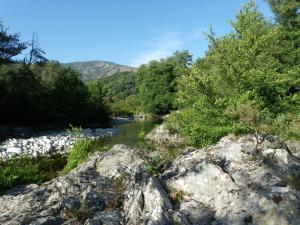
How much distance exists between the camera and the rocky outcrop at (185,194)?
303 inches

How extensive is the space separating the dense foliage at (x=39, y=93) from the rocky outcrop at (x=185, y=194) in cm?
3278

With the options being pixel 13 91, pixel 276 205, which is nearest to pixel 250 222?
pixel 276 205

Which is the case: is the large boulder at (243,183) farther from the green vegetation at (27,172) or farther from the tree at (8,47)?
the tree at (8,47)

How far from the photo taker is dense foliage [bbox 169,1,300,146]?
18.1m

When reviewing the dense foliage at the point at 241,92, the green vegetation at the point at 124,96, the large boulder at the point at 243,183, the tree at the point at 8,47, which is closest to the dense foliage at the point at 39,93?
the tree at the point at 8,47

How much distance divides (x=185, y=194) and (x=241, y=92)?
1272 centimetres

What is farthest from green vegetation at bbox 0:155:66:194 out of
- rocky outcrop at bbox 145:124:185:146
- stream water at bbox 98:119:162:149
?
rocky outcrop at bbox 145:124:185:146

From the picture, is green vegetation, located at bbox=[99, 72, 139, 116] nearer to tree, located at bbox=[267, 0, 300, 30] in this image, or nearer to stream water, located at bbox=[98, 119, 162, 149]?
tree, located at bbox=[267, 0, 300, 30]

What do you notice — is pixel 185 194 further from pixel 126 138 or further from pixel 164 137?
pixel 126 138

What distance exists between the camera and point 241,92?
819 inches

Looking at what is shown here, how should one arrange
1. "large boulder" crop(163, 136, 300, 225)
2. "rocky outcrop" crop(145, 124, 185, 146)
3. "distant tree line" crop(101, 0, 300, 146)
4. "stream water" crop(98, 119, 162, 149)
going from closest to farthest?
"large boulder" crop(163, 136, 300, 225) → "distant tree line" crop(101, 0, 300, 146) → "rocky outcrop" crop(145, 124, 185, 146) → "stream water" crop(98, 119, 162, 149)

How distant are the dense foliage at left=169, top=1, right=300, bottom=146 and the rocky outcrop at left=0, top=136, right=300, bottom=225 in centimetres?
648

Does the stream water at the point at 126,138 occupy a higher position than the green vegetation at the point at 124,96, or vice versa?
the green vegetation at the point at 124,96

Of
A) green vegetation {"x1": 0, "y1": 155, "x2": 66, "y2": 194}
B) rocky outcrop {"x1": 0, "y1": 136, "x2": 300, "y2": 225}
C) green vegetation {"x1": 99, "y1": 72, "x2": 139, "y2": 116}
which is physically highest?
green vegetation {"x1": 99, "y1": 72, "x2": 139, "y2": 116}
